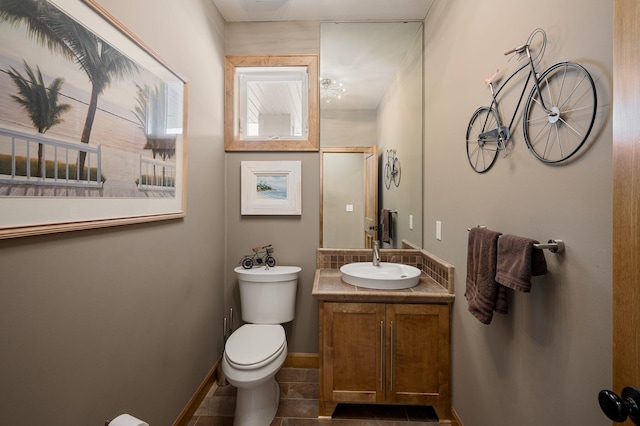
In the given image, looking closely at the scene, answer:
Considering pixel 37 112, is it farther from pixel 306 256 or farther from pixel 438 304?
pixel 438 304

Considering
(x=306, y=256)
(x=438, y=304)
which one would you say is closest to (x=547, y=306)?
(x=438, y=304)

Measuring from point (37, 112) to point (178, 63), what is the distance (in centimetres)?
95

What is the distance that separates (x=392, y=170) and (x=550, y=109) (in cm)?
137

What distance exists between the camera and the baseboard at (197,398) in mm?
1641

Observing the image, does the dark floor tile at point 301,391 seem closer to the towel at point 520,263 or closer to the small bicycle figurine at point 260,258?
the small bicycle figurine at point 260,258

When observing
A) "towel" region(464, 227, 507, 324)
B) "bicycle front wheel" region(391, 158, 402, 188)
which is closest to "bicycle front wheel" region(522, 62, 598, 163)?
"towel" region(464, 227, 507, 324)

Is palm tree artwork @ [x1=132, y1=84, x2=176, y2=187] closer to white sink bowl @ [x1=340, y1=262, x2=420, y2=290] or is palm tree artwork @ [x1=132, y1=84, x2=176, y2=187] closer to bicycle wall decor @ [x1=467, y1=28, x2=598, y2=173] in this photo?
white sink bowl @ [x1=340, y1=262, x2=420, y2=290]

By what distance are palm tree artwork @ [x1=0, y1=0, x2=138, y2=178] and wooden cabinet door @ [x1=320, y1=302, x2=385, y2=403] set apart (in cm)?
147

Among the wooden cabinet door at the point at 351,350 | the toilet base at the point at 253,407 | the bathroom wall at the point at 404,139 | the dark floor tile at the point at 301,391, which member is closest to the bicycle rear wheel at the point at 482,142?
the bathroom wall at the point at 404,139

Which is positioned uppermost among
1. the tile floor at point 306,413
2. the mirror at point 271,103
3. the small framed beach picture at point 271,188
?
the mirror at point 271,103

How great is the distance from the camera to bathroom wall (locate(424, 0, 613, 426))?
771 millimetres

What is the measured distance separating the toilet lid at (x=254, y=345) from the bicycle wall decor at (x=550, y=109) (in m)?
1.54

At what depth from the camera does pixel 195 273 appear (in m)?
1.81

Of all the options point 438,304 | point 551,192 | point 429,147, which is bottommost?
point 438,304
